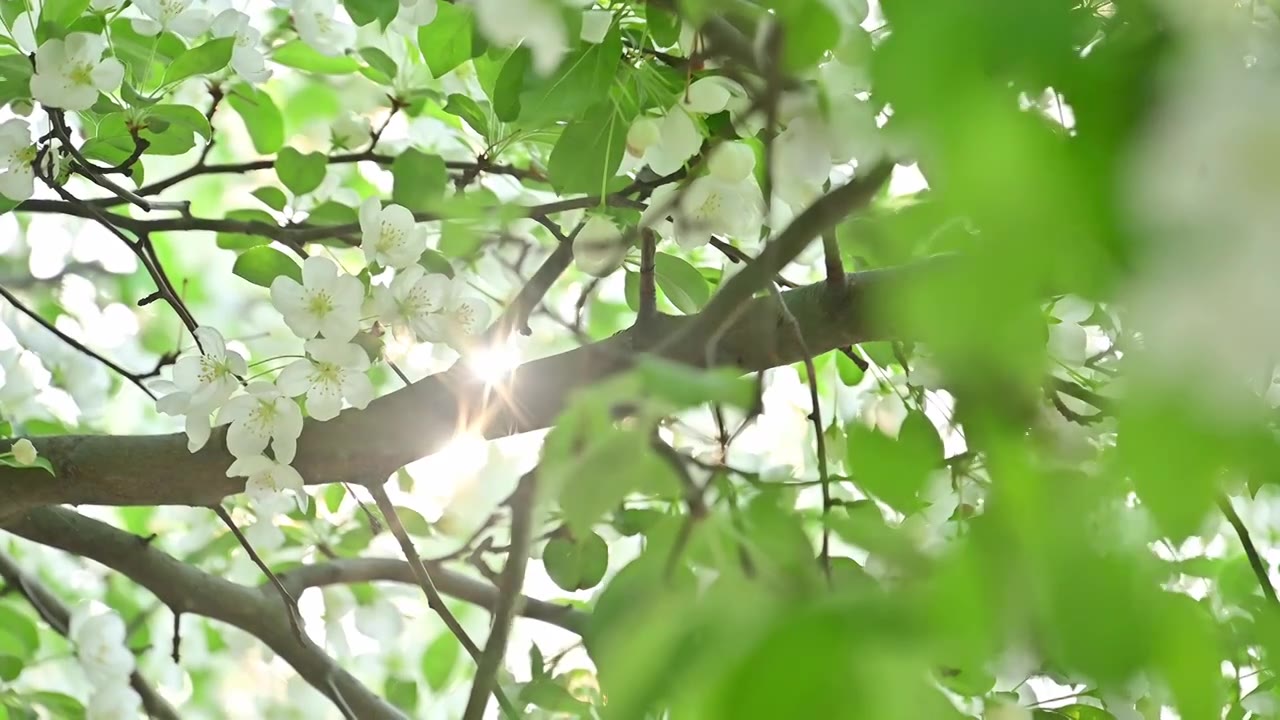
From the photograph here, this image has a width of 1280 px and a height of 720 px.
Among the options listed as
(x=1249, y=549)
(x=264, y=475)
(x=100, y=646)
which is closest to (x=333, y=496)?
(x=100, y=646)

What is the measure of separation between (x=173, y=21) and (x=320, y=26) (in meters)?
0.11

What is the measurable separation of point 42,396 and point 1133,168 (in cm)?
110

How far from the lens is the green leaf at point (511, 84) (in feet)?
1.84

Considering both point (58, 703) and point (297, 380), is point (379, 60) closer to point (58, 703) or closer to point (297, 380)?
point (297, 380)

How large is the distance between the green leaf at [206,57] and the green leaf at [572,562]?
365mm

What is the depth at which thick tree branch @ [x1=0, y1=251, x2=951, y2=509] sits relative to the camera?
22.5 inches

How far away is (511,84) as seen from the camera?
566 mm

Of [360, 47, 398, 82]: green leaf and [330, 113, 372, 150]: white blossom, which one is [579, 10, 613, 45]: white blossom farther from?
[330, 113, 372, 150]: white blossom

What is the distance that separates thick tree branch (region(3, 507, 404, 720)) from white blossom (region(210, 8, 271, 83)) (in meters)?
0.36

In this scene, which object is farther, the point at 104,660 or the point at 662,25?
the point at 104,660

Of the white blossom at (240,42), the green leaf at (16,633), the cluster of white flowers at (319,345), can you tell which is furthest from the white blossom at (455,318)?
the green leaf at (16,633)

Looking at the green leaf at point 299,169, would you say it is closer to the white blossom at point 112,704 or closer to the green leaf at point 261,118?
the green leaf at point 261,118

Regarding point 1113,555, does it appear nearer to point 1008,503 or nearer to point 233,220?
point 1008,503

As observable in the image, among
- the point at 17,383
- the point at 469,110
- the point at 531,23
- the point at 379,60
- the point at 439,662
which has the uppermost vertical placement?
the point at 17,383
